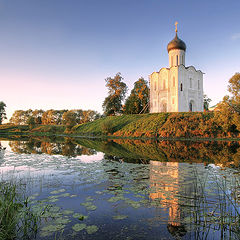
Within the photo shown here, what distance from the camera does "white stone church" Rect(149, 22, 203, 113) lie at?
42625 millimetres

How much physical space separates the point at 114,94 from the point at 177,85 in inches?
809

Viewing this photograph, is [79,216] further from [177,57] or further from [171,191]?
[177,57]

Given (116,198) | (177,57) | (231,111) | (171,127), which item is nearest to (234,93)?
(231,111)

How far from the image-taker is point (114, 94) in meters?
57.4

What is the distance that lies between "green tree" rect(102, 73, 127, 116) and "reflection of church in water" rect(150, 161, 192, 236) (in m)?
48.5

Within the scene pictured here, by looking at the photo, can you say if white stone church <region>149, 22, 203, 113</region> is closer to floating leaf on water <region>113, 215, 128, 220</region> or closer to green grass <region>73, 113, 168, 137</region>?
green grass <region>73, 113, 168, 137</region>

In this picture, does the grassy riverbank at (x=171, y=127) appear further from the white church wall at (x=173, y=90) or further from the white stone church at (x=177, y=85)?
the white stone church at (x=177, y=85)

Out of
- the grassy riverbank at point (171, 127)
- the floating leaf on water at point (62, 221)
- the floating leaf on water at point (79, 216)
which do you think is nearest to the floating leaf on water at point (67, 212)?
the floating leaf on water at point (79, 216)

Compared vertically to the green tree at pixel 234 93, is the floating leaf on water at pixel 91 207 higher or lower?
lower

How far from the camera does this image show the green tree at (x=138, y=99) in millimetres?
51653

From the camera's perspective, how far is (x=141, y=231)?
160 inches

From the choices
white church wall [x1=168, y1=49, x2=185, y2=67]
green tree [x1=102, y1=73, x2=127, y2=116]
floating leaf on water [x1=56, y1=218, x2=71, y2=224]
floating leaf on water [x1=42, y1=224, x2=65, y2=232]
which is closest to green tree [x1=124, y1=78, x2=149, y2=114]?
green tree [x1=102, y1=73, x2=127, y2=116]

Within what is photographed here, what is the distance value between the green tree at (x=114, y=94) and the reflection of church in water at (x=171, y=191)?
4847 centimetres

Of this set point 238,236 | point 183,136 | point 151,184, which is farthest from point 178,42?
point 238,236
